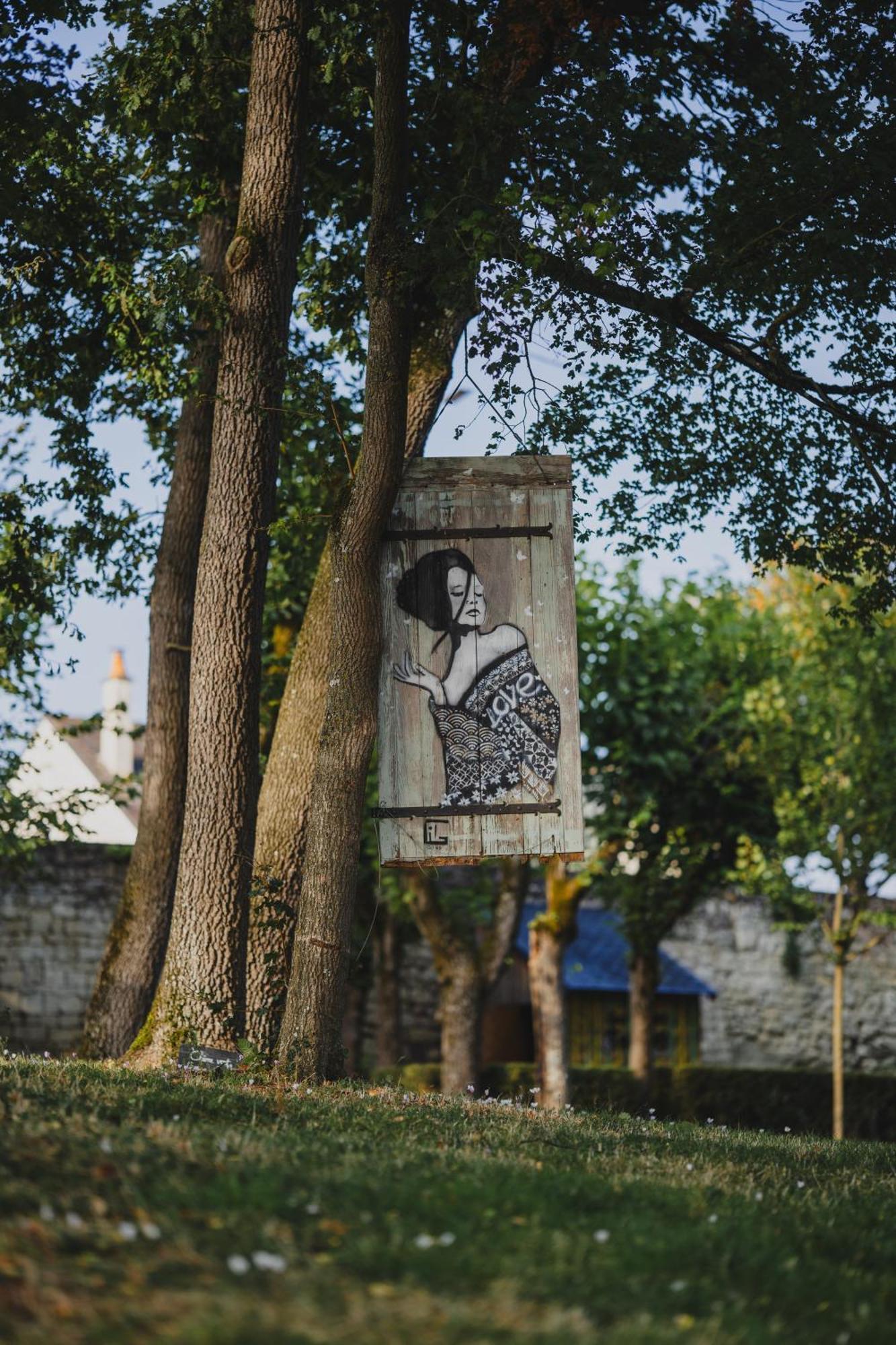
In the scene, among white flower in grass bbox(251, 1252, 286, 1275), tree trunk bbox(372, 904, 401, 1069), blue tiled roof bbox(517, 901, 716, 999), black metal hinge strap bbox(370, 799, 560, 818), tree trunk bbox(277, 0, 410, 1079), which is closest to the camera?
white flower in grass bbox(251, 1252, 286, 1275)

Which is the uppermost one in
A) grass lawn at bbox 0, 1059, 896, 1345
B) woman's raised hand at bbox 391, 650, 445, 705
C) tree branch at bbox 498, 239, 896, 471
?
tree branch at bbox 498, 239, 896, 471

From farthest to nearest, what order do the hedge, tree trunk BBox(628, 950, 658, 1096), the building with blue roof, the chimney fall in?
1. the chimney
2. the building with blue roof
3. the hedge
4. tree trunk BBox(628, 950, 658, 1096)

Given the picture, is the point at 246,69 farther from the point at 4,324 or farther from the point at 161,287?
the point at 4,324

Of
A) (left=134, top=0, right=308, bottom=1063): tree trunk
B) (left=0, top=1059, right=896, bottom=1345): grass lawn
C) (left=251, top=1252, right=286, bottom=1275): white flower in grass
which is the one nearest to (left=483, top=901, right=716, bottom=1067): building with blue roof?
(left=134, top=0, right=308, bottom=1063): tree trunk

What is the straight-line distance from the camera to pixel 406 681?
27.5 ft

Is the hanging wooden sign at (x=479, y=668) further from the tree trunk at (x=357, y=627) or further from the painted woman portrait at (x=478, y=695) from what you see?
the tree trunk at (x=357, y=627)

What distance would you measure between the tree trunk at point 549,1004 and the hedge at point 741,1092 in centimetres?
221

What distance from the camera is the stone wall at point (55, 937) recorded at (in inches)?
746

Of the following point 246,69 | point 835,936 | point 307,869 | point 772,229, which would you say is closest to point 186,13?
point 246,69

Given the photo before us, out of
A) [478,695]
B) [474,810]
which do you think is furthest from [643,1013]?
[478,695]

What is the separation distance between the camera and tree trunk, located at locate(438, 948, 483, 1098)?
1914 centimetres

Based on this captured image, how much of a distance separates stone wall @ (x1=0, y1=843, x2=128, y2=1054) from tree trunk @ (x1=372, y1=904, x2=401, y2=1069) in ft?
14.6

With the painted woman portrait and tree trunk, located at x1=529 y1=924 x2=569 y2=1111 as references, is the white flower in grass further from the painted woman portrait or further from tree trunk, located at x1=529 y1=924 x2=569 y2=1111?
tree trunk, located at x1=529 y1=924 x2=569 y2=1111

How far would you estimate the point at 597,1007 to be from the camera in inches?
1066
